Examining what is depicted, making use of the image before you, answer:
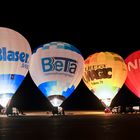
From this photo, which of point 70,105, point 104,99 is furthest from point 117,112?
point 70,105

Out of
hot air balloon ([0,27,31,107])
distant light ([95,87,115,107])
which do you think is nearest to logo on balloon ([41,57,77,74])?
hot air balloon ([0,27,31,107])

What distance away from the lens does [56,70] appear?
33.3m

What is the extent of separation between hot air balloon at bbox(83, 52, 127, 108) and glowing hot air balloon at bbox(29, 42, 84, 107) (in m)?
Result: 2.48

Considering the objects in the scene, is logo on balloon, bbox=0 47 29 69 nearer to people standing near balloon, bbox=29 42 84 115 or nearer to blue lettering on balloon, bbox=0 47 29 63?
blue lettering on balloon, bbox=0 47 29 63

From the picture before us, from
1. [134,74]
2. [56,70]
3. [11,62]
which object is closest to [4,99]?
[11,62]

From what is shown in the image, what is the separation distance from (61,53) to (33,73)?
99.1 inches

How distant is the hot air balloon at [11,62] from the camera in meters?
31.8

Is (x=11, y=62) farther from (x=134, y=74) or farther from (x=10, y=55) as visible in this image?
(x=134, y=74)

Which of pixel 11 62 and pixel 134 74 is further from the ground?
pixel 11 62

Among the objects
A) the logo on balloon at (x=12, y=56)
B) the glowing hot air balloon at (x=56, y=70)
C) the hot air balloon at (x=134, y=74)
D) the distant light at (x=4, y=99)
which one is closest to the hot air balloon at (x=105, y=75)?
the hot air balloon at (x=134, y=74)

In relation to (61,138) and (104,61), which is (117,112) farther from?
(61,138)

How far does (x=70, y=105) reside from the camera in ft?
201

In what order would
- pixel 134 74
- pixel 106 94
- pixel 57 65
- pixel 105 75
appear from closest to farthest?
pixel 57 65 → pixel 106 94 → pixel 105 75 → pixel 134 74

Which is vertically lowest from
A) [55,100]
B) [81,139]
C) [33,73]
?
[81,139]
